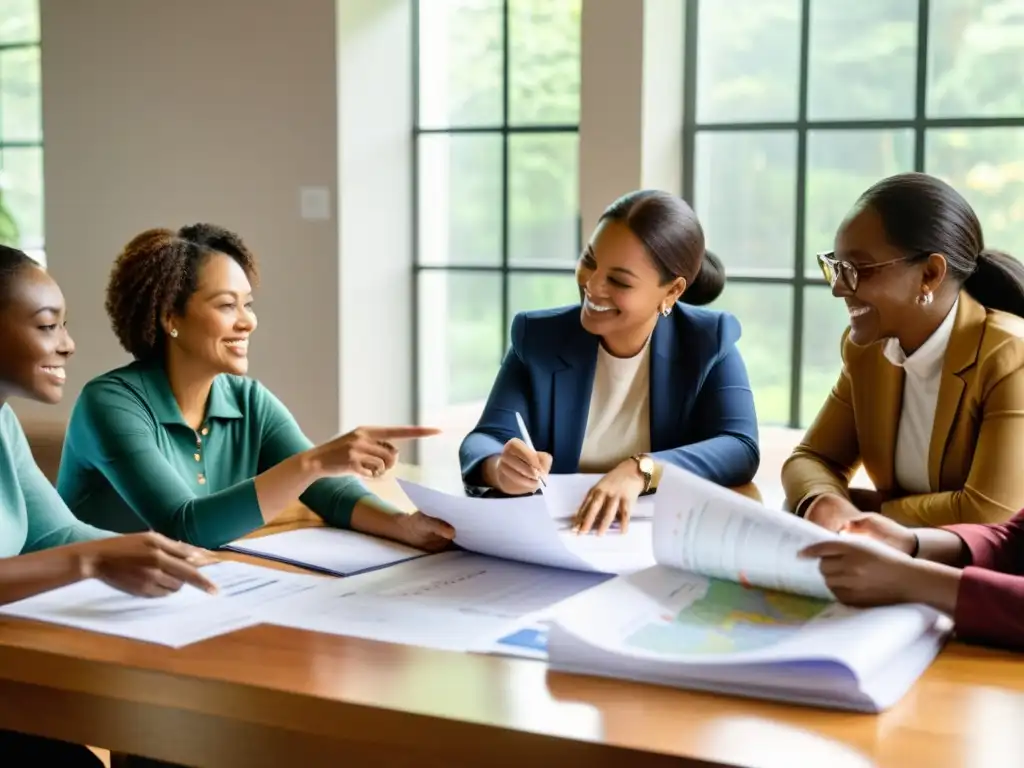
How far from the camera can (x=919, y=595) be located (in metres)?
1.25

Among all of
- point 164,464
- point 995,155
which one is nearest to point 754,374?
point 995,155

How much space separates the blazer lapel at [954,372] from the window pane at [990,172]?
8.21ft

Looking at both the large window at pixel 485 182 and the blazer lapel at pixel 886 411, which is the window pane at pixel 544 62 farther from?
the blazer lapel at pixel 886 411

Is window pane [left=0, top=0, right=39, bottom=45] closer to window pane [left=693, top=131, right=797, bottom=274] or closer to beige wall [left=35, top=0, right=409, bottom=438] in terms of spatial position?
beige wall [left=35, top=0, right=409, bottom=438]

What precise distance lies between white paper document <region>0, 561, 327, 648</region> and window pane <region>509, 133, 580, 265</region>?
3731 mm

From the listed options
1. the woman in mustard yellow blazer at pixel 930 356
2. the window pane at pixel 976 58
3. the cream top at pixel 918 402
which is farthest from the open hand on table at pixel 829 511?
the window pane at pixel 976 58

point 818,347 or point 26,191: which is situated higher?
point 26,191

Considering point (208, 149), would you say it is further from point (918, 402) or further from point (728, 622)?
point (728, 622)

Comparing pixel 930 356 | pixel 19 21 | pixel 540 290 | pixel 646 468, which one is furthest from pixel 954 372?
pixel 19 21

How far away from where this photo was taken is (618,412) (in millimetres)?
2271

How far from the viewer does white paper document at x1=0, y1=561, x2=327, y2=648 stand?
1.31 m

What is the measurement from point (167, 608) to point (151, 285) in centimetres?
85

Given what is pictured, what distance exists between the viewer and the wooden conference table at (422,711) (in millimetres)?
1008

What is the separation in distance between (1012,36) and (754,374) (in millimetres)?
1440
